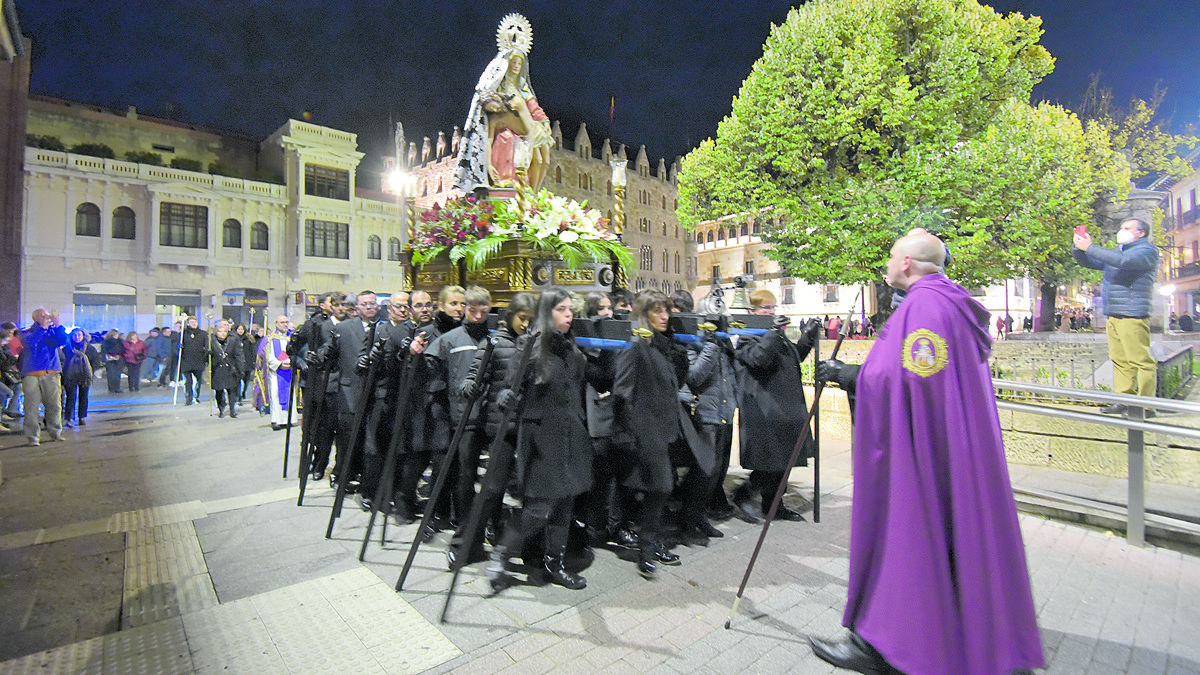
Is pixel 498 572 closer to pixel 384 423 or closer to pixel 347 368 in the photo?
pixel 384 423

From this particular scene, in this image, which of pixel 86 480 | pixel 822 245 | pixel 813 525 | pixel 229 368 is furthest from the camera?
pixel 822 245

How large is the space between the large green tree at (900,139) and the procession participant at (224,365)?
47.4 feet

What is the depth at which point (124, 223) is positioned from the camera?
36.4ft

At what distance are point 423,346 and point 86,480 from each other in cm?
515

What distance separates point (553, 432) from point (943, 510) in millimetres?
2161

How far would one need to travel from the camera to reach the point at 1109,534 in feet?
14.9

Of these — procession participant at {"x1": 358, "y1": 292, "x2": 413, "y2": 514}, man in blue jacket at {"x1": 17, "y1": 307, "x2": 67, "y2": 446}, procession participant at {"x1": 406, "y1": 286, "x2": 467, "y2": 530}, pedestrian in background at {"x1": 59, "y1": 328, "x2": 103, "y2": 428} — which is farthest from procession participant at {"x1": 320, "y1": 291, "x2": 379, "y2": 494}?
pedestrian in background at {"x1": 59, "y1": 328, "x2": 103, "y2": 428}

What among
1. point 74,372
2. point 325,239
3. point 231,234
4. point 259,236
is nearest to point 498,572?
point 74,372

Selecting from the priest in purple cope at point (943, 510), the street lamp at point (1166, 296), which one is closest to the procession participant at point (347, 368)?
the priest in purple cope at point (943, 510)

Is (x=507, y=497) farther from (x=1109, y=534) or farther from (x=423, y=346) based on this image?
(x=1109, y=534)

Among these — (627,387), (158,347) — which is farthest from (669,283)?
(627,387)

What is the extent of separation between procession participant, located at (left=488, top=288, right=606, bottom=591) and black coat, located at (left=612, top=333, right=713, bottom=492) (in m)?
0.41

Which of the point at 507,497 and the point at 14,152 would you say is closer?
the point at 507,497

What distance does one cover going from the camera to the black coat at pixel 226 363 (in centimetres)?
1081
